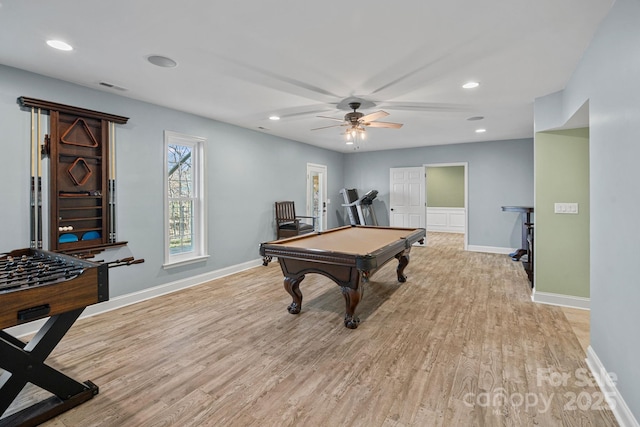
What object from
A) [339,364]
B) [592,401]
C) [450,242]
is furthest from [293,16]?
Result: [450,242]

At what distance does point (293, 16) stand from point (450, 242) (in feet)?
24.5

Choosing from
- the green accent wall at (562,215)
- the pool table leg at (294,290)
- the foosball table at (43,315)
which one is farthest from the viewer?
the green accent wall at (562,215)

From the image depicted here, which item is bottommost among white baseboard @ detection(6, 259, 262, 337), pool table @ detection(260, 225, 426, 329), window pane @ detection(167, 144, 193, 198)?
white baseboard @ detection(6, 259, 262, 337)

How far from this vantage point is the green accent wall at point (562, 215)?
11.4 feet

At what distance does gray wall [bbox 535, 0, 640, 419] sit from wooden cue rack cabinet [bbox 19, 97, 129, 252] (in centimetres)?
436

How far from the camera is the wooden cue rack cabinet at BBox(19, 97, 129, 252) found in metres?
3.11

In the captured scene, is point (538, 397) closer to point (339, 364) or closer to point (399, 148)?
point (339, 364)

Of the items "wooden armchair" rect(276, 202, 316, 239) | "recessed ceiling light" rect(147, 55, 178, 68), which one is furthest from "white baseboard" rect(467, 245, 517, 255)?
"recessed ceiling light" rect(147, 55, 178, 68)

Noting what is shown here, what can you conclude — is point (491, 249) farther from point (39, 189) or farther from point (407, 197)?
point (39, 189)

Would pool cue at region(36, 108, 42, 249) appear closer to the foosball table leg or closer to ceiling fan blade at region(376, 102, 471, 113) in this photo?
the foosball table leg

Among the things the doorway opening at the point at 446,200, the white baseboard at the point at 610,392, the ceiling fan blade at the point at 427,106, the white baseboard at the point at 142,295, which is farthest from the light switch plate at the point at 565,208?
the doorway opening at the point at 446,200

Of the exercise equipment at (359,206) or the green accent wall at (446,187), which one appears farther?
the green accent wall at (446,187)

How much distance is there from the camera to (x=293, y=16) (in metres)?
2.08

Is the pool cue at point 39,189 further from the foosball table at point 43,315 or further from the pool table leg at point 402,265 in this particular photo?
the pool table leg at point 402,265
